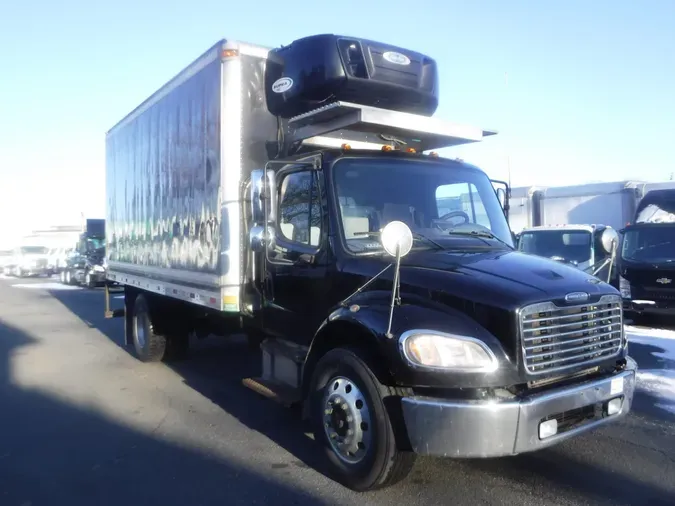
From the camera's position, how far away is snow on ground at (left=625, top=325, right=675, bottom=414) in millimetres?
6406

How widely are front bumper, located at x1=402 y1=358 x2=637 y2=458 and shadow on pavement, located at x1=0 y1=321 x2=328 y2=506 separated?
0.99 meters

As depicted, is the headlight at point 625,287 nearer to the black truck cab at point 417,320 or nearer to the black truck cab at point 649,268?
the black truck cab at point 649,268

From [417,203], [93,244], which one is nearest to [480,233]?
[417,203]

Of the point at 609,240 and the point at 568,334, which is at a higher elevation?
the point at 609,240

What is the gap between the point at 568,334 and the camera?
3928 mm

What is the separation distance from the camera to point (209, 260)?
625 cm

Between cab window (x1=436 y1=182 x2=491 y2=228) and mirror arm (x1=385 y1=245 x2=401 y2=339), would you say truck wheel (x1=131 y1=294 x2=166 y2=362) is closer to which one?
cab window (x1=436 y1=182 x2=491 y2=228)

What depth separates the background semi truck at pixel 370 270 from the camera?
373 centimetres

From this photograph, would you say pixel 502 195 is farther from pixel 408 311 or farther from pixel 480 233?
pixel 408 311

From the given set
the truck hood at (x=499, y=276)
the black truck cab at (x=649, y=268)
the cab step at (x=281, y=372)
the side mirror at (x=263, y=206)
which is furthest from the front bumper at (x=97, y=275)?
the truck hood at (x=499, y=276)

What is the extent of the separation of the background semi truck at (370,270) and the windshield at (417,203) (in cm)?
2

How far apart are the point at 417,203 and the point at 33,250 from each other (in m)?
34.5

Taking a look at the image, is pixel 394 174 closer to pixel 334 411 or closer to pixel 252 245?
pixel 252 245

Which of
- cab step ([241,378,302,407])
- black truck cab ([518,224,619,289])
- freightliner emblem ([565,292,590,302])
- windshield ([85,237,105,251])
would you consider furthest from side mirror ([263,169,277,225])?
windshield ([85,237,105,251])
